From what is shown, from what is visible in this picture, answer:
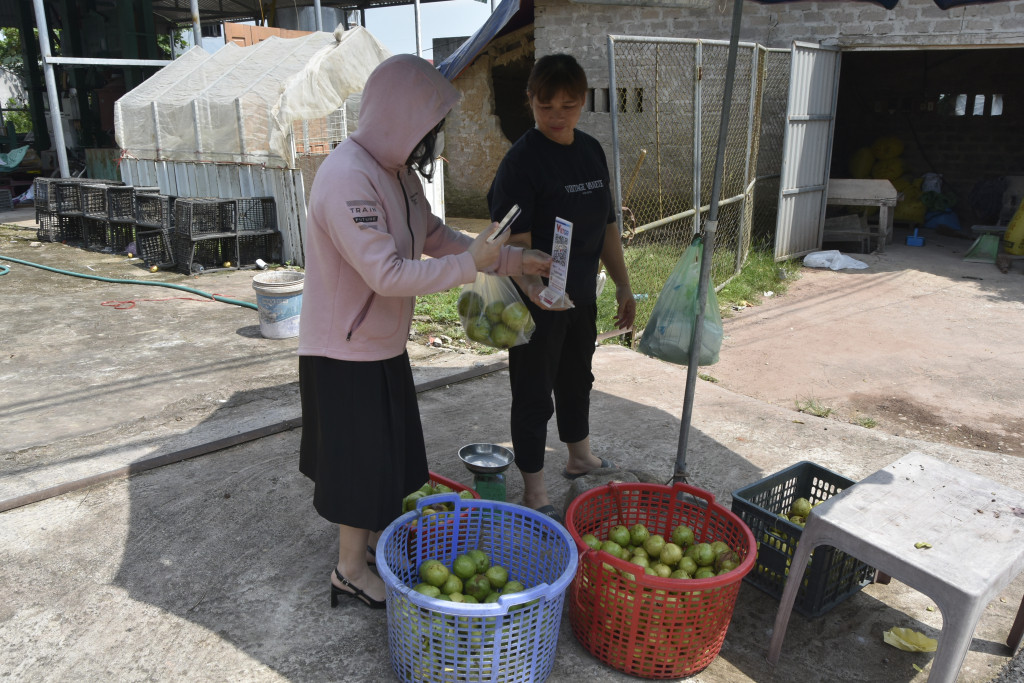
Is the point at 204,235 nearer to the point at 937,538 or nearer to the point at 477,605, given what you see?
the point at 477,605

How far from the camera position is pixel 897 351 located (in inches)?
263

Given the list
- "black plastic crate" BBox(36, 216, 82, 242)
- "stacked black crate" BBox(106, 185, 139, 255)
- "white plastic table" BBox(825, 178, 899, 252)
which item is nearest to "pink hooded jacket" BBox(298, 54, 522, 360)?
"stacked black crate" BBox(106, 185, 139, 255)

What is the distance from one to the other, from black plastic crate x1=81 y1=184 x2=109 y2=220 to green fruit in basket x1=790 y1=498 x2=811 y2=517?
35.1 feet

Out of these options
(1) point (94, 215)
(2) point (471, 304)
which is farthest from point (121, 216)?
(2) point (471, 304)

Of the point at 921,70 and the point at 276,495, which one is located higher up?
the point at 921,70

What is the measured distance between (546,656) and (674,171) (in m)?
9.35

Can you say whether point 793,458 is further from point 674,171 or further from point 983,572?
point 674,171

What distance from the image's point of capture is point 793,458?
397 centimetres

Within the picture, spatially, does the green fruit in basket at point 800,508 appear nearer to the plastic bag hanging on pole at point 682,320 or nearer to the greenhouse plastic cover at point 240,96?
the plastic bag hanging on pole at point 682,320

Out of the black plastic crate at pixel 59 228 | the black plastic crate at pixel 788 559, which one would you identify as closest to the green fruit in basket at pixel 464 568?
the black plastic crate at pixel 788 559

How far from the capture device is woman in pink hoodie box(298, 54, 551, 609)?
2.21 m

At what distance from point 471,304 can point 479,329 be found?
0.39ft

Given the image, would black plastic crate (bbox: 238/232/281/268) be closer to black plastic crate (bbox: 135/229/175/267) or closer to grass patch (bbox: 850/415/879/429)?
black plastic crate (bbox: 135/229/175/267)

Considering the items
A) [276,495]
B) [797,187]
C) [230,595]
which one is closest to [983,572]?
[230,595]
